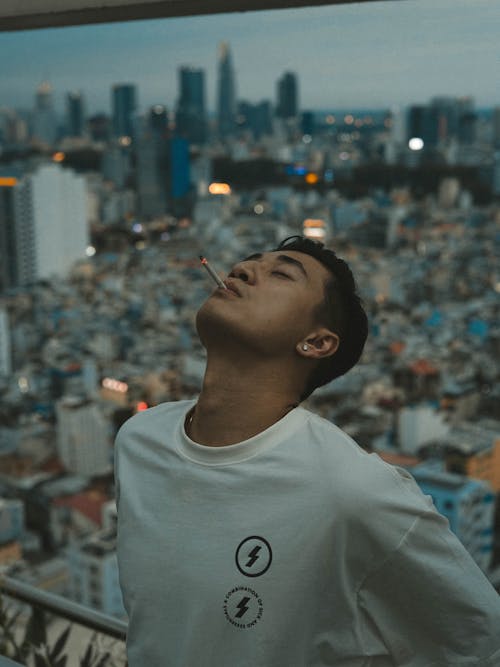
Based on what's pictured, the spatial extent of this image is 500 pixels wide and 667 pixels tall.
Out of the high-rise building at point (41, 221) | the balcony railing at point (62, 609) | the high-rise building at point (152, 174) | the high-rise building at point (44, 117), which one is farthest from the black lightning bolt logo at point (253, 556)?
the high-rise building at point (44, 117)

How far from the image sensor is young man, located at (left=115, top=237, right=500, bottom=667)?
64 centimetres

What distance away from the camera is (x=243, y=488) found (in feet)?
2.26

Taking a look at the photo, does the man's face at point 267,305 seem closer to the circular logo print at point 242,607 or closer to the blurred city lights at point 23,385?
the circular logo print at point 242,607

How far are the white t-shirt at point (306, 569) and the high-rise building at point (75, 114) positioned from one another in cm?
1219

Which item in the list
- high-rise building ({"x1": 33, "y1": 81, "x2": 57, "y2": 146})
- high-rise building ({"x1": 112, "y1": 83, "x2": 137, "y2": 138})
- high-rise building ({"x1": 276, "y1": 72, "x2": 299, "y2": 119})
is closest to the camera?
high-rise building ({"x1": 276, "y1": 72, "x2": 299, "y2": 119})

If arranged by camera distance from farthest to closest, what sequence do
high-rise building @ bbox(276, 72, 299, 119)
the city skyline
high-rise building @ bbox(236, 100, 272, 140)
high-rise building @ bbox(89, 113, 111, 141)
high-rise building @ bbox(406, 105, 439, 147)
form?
high-rise building @ bbox(89, 113, 111, 141) → high-rise building @ bbox(276, 72, 299, 119) → high-rise building @ bbox(236, 100, 272, 140) → high-rise building @ bbox(406, 105, 439, 147) → the city skyline

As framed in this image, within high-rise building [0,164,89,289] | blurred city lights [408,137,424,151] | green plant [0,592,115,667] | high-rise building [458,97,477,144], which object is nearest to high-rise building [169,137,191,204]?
high-rise building [0,164,89,289]

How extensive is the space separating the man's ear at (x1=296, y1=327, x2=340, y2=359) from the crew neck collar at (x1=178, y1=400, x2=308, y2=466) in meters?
0.06

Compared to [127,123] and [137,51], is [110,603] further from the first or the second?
[137,51]

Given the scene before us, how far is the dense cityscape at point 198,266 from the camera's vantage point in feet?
22.8

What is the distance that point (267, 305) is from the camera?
75 cm

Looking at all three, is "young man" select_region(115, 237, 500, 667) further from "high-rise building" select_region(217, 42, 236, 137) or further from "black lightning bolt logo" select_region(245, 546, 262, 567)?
"high-rise building" select_region(217, 42, 236, 137)

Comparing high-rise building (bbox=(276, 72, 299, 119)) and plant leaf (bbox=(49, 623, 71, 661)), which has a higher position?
high-rise building (bbox=(276, 72, 299, 119))

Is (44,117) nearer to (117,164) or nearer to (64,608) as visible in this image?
(117,164)
